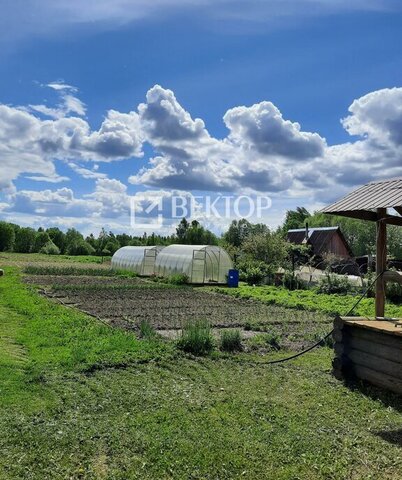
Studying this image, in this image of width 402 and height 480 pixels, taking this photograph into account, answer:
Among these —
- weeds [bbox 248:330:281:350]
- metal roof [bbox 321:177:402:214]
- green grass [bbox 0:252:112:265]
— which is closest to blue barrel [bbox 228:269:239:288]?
weeds [bbox 248:330:281:350]

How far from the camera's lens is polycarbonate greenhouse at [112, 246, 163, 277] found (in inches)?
1332

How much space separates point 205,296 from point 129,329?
9.51 meters

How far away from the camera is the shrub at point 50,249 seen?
60.1 m

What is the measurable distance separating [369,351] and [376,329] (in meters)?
0.55

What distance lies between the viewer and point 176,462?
4.61m

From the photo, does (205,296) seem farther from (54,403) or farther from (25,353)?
(54,403)

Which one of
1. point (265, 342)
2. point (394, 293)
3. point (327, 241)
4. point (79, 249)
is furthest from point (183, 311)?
point (79, 249)

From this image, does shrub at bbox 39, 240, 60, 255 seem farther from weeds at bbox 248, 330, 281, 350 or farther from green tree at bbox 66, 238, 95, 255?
weeds at bbox 248, 330, 281, 350

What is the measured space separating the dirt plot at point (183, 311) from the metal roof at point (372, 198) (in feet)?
12.4

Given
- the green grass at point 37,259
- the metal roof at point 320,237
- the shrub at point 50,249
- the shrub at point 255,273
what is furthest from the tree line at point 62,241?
Result: the shrub at point 255,273

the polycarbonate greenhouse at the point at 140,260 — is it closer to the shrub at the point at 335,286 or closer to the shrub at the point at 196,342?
the shrub at the point at 335,286

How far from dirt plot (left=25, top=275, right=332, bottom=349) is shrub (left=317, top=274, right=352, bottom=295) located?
4675 millimetres

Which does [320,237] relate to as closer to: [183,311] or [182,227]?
[182,227]

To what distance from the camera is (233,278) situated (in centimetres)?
2684
